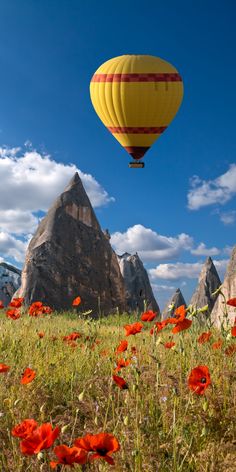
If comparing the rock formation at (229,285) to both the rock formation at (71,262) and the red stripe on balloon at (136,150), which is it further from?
the red stripe on balloon at (136,150)

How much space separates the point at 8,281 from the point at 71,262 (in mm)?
8170

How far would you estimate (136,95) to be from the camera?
1975cm

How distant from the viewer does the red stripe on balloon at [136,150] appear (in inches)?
850

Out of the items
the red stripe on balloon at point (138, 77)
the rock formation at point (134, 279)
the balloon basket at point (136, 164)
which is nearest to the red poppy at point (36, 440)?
the red stripe on balloon at point (138, 77)

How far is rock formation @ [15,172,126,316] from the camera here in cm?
1877

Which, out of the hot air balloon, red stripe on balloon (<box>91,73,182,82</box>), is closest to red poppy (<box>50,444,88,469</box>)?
the hot air balloon

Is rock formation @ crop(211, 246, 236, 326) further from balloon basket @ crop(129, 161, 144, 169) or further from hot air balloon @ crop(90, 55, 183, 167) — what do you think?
balloon basket @ crop(129, 161, 144, 169)

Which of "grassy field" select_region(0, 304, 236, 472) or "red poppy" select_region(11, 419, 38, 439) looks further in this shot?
"grassy field" select_region(0, 304, 236, 472)

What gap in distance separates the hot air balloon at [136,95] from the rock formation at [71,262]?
2971 millimetres

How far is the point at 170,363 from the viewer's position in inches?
222

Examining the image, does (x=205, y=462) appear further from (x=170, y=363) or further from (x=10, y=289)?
(x=10, y=289)

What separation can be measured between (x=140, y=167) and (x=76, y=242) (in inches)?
178

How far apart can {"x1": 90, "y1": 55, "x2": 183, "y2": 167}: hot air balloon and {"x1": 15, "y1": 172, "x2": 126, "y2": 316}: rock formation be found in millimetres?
2971

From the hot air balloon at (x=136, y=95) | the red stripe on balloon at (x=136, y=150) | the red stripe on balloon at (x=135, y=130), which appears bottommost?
the red stripe on balloon at (x=136, y=150)
